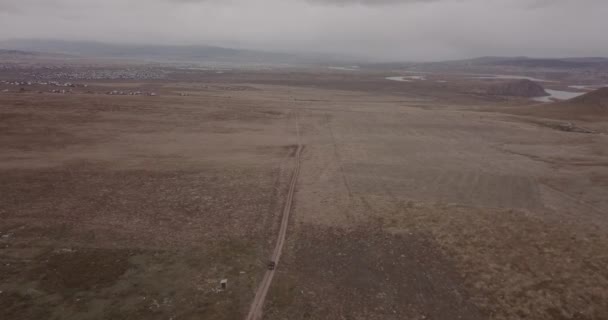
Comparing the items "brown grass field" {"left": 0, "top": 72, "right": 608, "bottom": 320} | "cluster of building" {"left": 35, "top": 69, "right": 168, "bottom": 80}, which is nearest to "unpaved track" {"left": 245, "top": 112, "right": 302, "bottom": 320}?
"brown grass field" {"left": 0, "top": 72, "right": 608, "bottom": 320}

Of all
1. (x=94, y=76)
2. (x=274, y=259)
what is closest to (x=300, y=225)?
(x=274, y=259)

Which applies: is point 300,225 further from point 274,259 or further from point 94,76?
point 94,76

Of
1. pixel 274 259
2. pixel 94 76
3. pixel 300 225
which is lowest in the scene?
pixel 274 259

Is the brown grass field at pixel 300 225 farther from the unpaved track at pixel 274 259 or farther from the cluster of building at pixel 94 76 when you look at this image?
the cluster of building at pixel 94 76

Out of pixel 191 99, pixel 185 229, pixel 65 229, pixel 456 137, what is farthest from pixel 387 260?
pixel 191 99

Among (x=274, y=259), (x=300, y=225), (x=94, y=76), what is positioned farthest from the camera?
(x=94, y=76)

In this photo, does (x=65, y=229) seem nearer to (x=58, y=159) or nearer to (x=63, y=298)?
(x=63, y=298)

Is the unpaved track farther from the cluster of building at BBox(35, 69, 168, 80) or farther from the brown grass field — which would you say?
the cluster of building at BBox(35, 69, 168, 80)

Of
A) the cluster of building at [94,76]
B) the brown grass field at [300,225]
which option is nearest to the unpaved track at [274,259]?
the brown grass field at [300,225]
